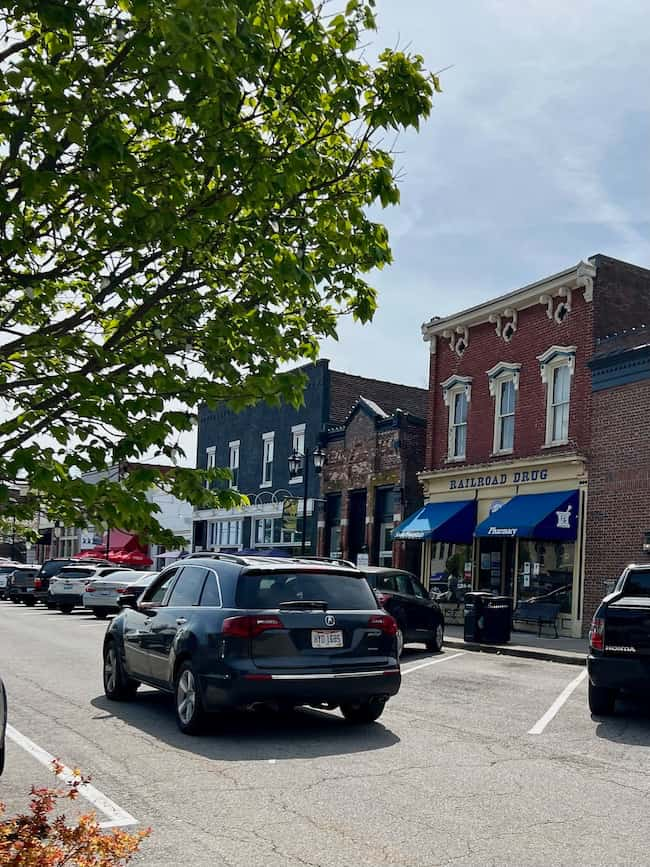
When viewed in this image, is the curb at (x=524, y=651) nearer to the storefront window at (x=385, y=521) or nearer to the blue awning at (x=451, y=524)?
the blue awning at (x=451, y=524)

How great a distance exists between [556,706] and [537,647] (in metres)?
8.68

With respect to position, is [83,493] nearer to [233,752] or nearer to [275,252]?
[275,252]

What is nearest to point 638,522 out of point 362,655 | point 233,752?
point 362,655

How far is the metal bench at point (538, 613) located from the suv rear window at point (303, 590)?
1479cm

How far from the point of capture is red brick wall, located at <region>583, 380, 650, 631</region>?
2330 centimetres

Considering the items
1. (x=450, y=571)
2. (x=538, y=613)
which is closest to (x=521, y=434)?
(x=450, y=571)

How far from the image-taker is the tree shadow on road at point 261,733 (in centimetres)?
899

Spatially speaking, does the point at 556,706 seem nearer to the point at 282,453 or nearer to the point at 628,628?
the point at 628,628

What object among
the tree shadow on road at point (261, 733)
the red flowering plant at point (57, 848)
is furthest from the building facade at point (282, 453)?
the red flowering plant at point (57, 848)

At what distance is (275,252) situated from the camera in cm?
567

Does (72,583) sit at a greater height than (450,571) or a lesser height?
lesser

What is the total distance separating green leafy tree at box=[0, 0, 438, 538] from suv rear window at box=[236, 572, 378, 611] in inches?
145

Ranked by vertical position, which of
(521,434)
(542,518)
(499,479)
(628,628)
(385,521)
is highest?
(521,434)

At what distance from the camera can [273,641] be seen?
954cm
